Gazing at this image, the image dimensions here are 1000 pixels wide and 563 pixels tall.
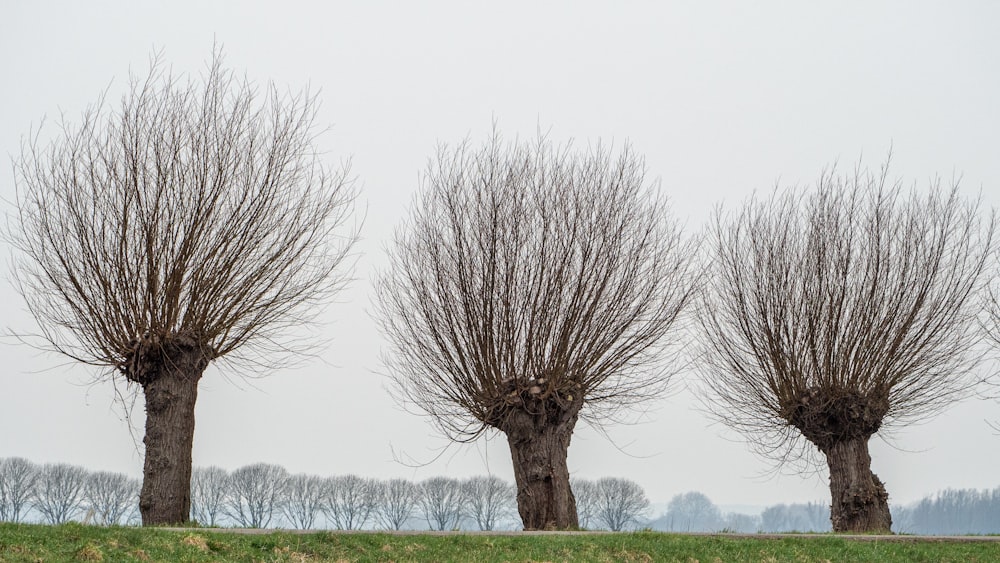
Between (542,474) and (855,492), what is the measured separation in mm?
10656

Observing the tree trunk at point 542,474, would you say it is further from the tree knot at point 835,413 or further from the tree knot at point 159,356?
the tree knot at point 835,413

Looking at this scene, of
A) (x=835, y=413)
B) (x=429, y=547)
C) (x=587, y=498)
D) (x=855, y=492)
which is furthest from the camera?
(x=587, y=498)

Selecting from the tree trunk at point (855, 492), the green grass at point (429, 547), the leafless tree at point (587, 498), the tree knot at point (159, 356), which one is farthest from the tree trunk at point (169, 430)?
the leafless tree at point (587, 498)

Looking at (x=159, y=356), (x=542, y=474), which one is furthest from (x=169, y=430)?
(x=542, y=474)

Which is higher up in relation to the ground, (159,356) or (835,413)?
(159,356)

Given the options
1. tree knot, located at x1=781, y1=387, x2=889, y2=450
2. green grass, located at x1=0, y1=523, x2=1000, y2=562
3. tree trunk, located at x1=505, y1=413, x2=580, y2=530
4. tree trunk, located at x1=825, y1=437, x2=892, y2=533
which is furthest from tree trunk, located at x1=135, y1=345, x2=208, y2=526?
tree trunk, located at x1=825, y1=437, x2=892, y2=533

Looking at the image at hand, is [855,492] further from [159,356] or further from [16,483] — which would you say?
[16,483]

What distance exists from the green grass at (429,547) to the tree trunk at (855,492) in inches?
247

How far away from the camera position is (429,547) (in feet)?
45.5

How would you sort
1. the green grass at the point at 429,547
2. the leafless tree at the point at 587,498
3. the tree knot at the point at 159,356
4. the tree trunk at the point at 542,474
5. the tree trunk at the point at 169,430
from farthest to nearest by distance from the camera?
the leafless tree at the point at 587,498, the tree trunk at the point at 542,474, the tree knot at the point at 159,356, the tree trunk at the point at 169,430, the green grass at the point at 429,547

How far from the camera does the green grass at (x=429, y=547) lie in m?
11.5

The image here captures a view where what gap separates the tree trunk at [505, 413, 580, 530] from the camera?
20984 mm

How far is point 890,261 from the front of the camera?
27.2 metres

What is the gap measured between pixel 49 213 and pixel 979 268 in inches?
1074
